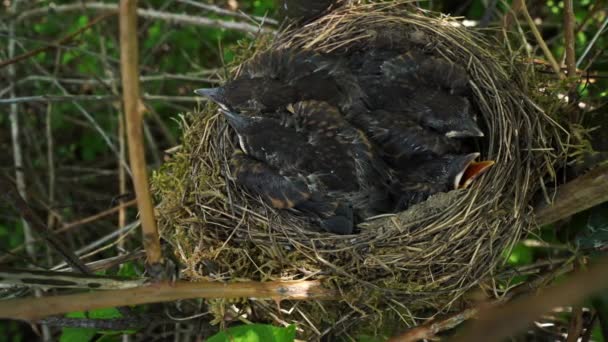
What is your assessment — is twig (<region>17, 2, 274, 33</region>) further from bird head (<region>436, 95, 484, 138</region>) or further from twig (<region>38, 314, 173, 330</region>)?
twig (<region>38, 314, 173, 330</region>)

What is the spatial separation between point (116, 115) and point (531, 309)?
2.77 meters

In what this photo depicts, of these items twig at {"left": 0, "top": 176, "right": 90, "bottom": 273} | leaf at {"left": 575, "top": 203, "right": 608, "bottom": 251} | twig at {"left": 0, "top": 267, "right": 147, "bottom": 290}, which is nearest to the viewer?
twig at {"left": 0, "top": 267, "right": 147, "bottom": 290}

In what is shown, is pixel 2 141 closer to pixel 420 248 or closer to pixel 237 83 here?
pixel 237 83

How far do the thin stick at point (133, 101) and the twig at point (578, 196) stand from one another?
101cm

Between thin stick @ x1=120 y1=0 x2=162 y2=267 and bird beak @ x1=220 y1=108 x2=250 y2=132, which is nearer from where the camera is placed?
thin stick @ x1=120 y1=0 x2=162 y2=267

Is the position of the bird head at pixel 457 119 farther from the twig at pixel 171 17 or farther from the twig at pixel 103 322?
the twig at pixel 103 322

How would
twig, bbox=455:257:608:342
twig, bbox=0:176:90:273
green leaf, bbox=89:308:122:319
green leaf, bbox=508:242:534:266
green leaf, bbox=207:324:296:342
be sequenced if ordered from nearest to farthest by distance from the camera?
twig, bbox=455:257:608:342
green leaf, bbox=207:324:296:342
twig, bbox=0:176:90:273
green leaf, bbox=89:308:122:319
green leaf, bbox=508:242:534:266

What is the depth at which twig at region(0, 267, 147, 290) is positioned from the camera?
1.00 m

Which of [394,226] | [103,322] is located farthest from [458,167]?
[103,322]

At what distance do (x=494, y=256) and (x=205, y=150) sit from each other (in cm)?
90

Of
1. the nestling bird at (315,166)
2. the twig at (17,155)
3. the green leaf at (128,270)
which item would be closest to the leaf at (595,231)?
the nestling bird at (315,166)

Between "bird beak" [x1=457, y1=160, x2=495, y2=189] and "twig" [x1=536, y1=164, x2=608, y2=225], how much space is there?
17 cm

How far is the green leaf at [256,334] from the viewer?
1.28 meters

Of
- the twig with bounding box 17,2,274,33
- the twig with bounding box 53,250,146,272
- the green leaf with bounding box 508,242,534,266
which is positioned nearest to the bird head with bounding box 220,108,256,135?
the twig with bounding box 17,2,274,33
